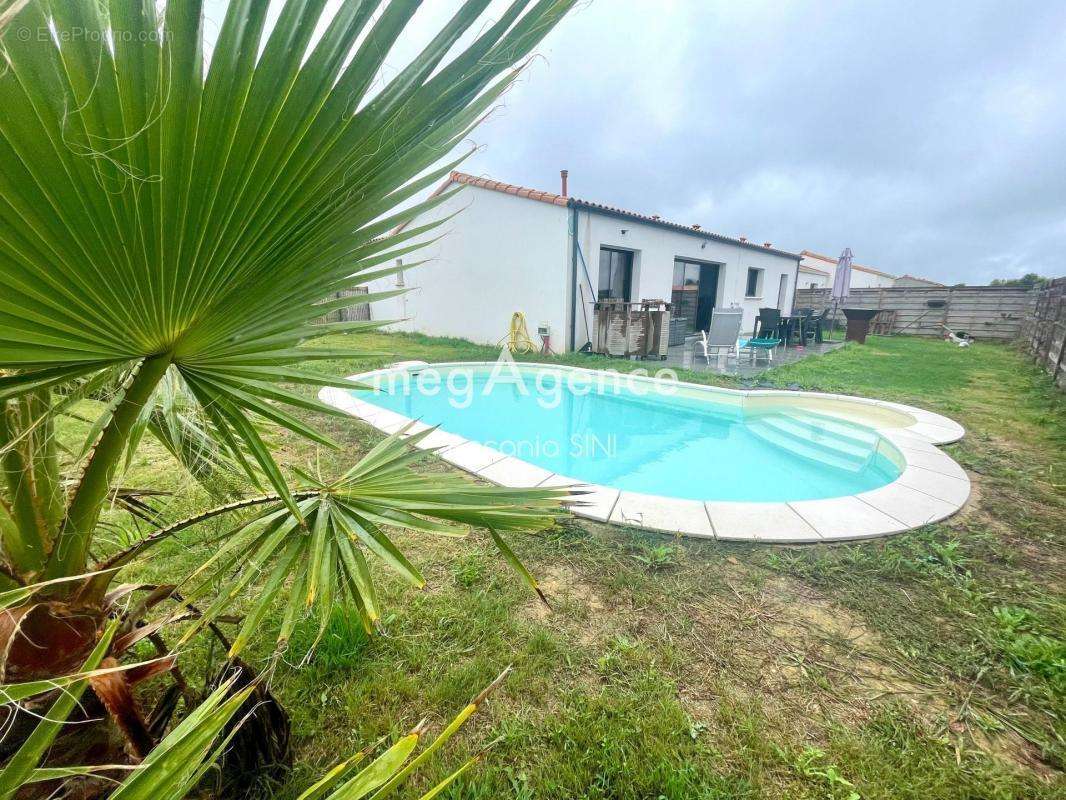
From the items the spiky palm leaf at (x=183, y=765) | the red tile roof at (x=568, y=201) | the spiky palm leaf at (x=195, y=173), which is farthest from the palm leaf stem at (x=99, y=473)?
the red tile roof at (x=568, y=201)

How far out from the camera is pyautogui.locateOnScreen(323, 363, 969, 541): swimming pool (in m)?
3.24

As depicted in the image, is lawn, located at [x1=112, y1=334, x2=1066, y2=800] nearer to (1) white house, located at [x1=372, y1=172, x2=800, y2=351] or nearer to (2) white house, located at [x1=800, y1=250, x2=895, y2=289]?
(1) white house, located at [x1=372, y1=172, x2=800, y2=351]

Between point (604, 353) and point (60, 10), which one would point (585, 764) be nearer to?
point (60, 10)

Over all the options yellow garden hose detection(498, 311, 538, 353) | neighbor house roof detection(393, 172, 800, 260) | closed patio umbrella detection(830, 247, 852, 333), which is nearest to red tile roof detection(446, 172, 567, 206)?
neighbor house roof detection(393, 172, 800, 260)

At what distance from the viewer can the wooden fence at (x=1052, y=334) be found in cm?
704

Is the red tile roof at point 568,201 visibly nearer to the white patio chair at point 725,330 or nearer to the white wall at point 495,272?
the white wall at point 495,272

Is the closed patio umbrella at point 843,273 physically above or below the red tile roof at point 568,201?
below

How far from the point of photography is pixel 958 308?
16.8 meters

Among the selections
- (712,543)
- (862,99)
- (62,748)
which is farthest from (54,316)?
(862,99)

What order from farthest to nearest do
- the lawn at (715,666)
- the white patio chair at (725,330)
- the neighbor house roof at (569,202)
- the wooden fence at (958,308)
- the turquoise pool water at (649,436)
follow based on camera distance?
1. the wooden fence at (958,308)
2. the neighbor house roof at (569,202)
3. the white patio chair at (725,330)
4. the turquoise pool water at (649,436)
5. the lawn at (715,666)

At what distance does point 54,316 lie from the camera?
27.9 inches

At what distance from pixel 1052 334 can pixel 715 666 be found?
1150cm

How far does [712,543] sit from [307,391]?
561 cm

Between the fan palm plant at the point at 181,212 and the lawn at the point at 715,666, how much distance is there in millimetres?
346
